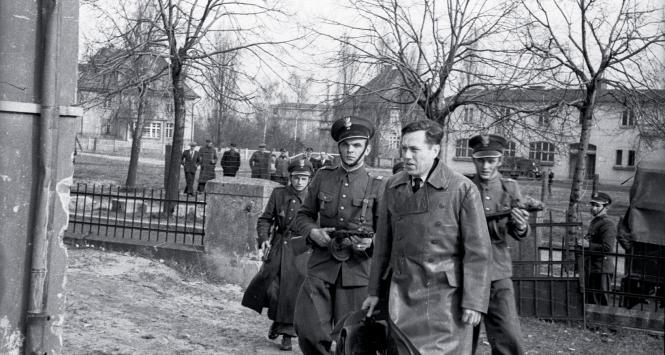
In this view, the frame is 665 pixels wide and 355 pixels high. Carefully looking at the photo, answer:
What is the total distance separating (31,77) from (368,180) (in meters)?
2.74

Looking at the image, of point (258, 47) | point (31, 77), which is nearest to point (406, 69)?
point (258, 47)

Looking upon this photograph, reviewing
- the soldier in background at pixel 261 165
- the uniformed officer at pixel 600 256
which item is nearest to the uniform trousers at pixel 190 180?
the soldier in background at pixel 261 165

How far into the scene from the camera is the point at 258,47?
15.8 m

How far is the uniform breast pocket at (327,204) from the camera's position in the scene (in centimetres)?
568

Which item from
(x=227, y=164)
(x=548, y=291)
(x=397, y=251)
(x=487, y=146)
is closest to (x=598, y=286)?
(x=548, y=291)

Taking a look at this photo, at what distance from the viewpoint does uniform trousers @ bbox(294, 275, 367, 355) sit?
17.6 ft

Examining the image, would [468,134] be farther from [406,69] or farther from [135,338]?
[135,338]

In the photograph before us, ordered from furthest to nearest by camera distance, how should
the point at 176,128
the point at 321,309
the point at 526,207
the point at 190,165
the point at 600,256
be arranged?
the point at 190,165
the point at 176,128
the point at 600,256
the point at 321,309
the point at 526,207

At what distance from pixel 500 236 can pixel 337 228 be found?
49.5 inches

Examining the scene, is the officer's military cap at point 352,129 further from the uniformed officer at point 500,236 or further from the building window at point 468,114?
the building window at point 468,114

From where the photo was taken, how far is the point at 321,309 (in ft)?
17.8

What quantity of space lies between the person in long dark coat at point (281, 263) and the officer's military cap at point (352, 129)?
5.16ft

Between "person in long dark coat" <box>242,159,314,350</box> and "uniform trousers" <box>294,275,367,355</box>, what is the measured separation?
161 cm

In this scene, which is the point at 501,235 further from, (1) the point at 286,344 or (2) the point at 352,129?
(1) the point at 286,344
